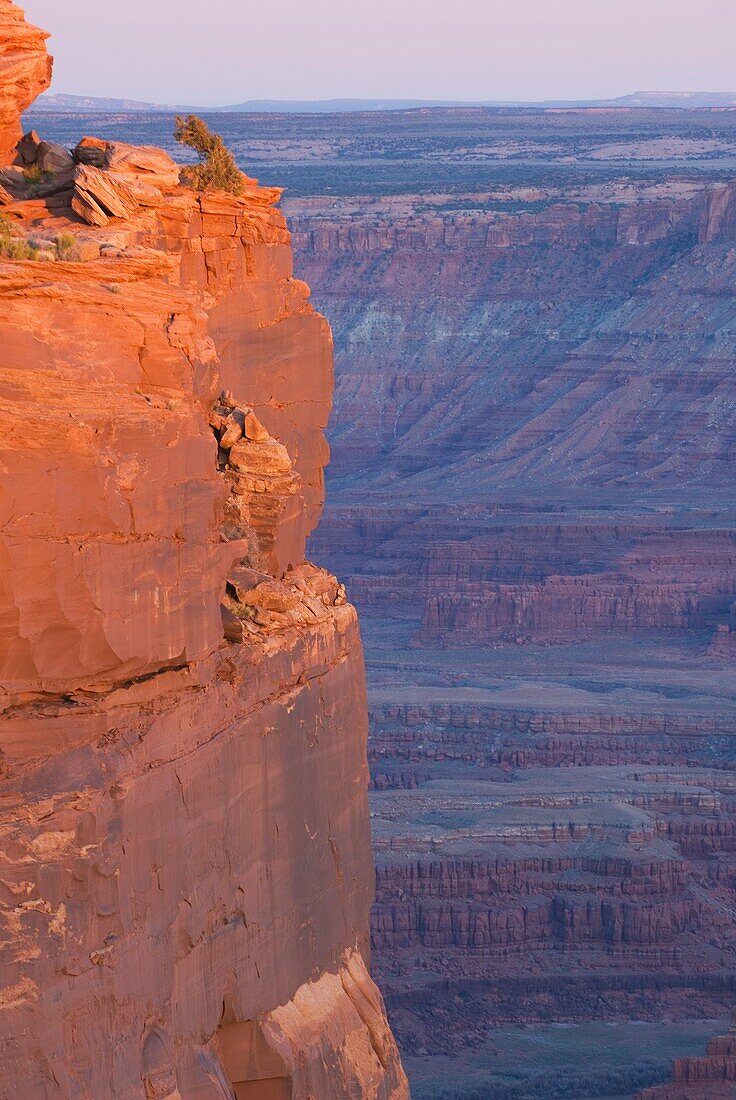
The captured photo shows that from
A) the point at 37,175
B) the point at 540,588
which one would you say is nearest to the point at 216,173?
the point at 37,175

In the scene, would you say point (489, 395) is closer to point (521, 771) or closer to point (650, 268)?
point (650, 268)

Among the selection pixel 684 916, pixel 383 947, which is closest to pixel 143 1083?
pixel 383 947

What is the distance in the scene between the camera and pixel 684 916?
4306cm

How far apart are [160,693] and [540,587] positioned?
60709mm

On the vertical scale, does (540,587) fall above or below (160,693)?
below

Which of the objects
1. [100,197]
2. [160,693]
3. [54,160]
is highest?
[54,160]

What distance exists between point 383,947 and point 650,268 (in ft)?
212

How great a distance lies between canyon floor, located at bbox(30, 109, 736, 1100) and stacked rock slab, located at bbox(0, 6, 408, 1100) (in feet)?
68.3

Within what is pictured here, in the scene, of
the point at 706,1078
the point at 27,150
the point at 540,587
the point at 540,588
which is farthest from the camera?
the point at 540,587

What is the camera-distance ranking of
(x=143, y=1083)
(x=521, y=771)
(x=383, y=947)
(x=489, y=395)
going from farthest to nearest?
(x=489, y=395) < (x=521, y=771) < (x=383, y=947) < (x=143, y=1083)

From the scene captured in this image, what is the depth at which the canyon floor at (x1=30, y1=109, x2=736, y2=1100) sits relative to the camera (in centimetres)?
4038

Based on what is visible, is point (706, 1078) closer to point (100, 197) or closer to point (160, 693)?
point (100, 197)

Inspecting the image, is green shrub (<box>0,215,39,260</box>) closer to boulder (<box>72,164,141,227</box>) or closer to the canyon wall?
boulder (<box>72,164,141,227</box>)

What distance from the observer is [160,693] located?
12516 millimetres
